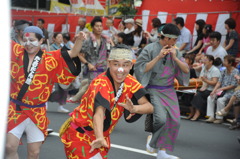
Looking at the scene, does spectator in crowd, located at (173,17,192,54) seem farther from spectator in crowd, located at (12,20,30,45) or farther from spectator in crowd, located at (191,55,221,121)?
spectator in crowd, located at (12,20,30,45)

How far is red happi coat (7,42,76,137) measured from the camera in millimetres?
4427

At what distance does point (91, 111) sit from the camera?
149 inches

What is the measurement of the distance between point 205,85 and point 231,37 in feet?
4.49

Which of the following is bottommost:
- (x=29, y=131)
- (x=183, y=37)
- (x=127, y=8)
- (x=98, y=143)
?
(x=29, y=131)

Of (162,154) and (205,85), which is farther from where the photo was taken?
(205,85)

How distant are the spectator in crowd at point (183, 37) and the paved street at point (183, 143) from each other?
2.59 metres

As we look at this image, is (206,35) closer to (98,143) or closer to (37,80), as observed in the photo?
(37,80)

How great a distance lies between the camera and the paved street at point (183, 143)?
6.24m

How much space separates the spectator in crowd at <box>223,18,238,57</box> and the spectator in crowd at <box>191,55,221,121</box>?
3.12 feet

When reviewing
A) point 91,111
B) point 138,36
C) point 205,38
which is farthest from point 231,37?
point 91,111

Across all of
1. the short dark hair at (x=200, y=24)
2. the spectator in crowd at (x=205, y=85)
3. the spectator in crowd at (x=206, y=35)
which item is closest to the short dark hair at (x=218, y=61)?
the spectator in crowd at (x=205, y=85)

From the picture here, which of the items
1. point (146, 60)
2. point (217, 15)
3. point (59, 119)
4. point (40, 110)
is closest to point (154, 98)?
point (146, 60)

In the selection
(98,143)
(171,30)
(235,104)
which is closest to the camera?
(98,143)

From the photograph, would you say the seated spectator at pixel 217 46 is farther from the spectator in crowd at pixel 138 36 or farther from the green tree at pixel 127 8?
the green tree at pixel 127 8
